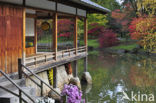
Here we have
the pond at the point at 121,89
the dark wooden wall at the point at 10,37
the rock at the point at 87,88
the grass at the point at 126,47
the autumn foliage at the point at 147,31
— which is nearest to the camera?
the dark wooden wall at the point at 10,37

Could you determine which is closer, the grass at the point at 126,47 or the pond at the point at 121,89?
the pond at the point at 121,89

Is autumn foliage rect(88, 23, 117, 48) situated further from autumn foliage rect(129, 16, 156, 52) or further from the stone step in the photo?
the stone step

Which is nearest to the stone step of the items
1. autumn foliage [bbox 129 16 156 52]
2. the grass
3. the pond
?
autumn foliage [bbox 129 16 156 52]

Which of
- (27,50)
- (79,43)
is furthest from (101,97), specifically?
(79,43)

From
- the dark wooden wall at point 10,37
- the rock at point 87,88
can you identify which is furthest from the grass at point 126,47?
the dark wooden wall at point 10,37

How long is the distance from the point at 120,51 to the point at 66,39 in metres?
10.5

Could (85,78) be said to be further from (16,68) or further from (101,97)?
(16,68)

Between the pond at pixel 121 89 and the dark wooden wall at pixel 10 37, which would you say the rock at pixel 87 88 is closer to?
the pond at pixel 121 89

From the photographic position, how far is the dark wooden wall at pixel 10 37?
27.5 ft

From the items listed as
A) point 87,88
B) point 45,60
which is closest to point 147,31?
point 45,60

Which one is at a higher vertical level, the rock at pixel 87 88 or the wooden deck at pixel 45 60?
the wooden deck at pixel 45 60

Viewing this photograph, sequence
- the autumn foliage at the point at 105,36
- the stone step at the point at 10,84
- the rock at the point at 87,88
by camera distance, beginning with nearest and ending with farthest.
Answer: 1. the stone step at the point at 10,84
2. the rock at the point at 87,88
3. the autumn foliage at the point at 105,36

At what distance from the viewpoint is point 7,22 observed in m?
8.54

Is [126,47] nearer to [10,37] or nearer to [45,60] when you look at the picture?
[45,60]
